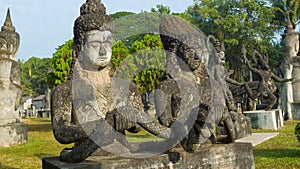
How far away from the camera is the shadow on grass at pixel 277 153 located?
7.89 metres

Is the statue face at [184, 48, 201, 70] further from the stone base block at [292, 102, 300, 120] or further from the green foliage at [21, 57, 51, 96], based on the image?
the green foliage at [21, 57, 51, 96]

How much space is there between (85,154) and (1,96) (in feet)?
32.5

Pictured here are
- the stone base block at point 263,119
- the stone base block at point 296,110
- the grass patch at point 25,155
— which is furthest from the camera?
the stone base block at point 296,110

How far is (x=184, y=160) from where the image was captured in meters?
3.57

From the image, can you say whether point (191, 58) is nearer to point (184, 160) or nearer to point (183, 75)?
point (183, 75)

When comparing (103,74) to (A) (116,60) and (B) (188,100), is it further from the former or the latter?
(A) (116,60)

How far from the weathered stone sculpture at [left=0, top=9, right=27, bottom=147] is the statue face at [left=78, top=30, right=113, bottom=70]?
902cm

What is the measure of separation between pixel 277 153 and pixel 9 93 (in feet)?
29.3

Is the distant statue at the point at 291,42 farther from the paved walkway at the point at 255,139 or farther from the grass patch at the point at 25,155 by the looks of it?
the grass patch at the point at 25,155

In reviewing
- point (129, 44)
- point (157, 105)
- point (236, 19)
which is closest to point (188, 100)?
point (157, 105)

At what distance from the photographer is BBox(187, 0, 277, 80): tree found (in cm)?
3145

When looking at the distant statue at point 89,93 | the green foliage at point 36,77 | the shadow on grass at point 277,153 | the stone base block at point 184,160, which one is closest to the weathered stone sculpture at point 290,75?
the shadow on grass at point 277,153

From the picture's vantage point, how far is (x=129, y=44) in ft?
81.1

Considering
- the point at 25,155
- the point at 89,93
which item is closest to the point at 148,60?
the point at 25,155
